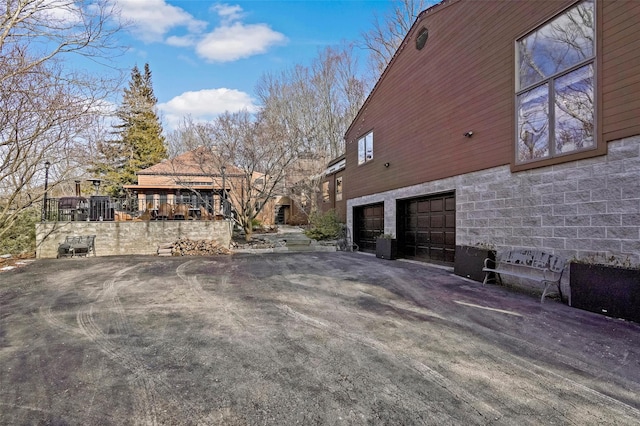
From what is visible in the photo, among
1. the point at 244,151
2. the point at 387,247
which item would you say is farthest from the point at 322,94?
the point at 387,247

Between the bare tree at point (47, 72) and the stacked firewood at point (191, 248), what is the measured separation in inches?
176

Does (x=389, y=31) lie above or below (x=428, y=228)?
above

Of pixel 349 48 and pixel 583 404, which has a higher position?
pixel 349 48

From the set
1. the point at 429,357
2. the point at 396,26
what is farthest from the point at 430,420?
the point at 396,26

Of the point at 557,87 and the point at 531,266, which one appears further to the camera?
the point at 531,266

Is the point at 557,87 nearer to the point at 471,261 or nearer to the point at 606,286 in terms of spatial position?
the point at 606,286

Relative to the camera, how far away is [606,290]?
4258 millimetres

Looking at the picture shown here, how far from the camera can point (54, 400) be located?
7.14 ft

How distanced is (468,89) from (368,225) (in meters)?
6.32

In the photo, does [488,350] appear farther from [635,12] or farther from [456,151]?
[456,151]

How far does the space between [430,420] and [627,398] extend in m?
1.55

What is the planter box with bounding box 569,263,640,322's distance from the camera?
4.00 m

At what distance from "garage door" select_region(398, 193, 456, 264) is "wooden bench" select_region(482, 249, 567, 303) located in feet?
5.25

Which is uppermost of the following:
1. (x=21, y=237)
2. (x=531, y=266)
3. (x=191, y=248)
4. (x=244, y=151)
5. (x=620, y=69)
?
(x=244, y=151)
